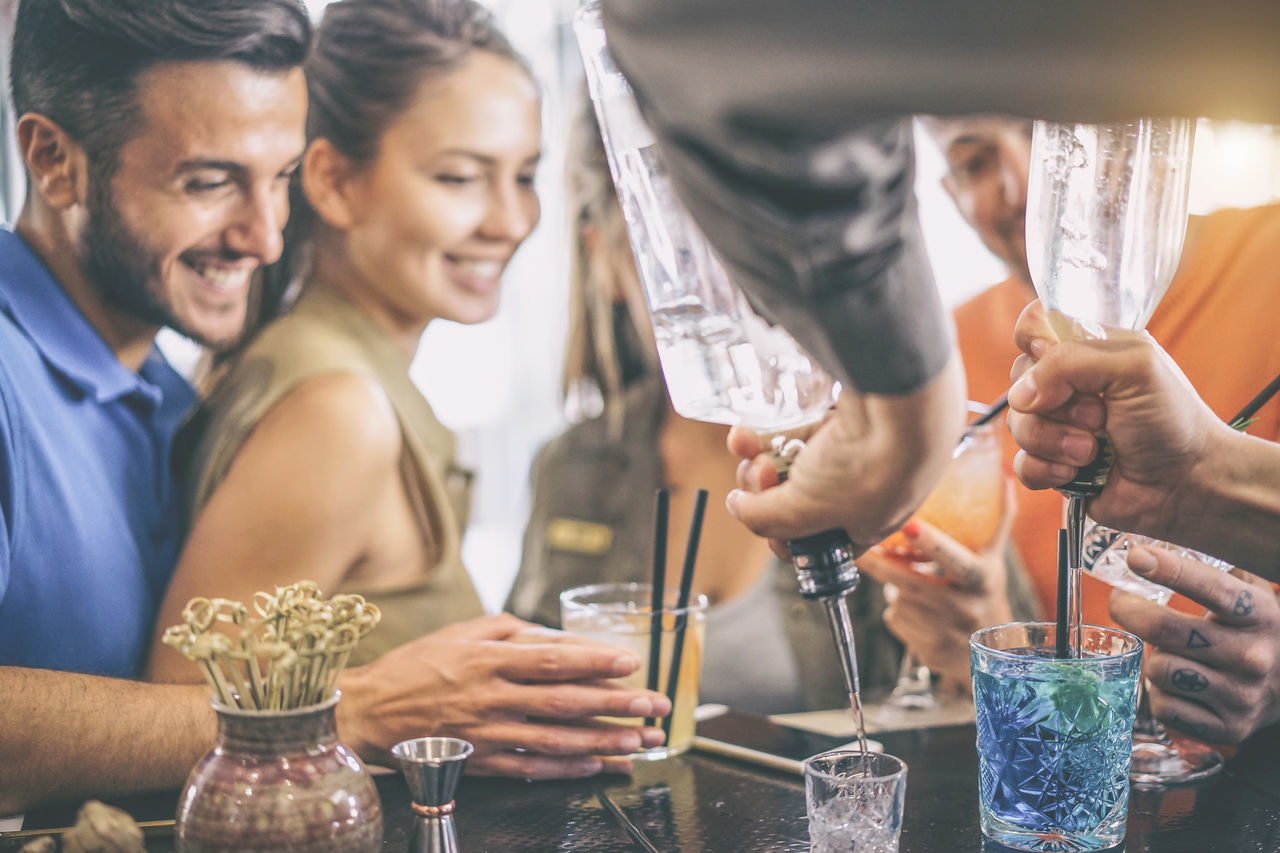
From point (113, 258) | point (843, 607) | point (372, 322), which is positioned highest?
point (113, 258)

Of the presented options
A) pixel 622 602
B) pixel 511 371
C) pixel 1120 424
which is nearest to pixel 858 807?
pixel 1120 424

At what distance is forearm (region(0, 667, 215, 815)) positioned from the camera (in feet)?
3.97

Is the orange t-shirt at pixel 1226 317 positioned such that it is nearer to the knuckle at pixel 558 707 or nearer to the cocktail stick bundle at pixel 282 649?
the knuckle at pixel 558 707

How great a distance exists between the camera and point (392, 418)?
173 centimetres

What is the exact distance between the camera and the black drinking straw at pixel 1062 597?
3.19 feet

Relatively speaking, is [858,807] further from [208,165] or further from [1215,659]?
[208,165]

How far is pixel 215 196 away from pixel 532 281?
13.1ft

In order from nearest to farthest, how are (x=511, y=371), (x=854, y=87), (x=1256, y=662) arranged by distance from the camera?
1. (x=854, y=87)
2. (x=1256, y=662)
3. (x=511, y=371)

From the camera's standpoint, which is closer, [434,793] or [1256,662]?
[434,793]

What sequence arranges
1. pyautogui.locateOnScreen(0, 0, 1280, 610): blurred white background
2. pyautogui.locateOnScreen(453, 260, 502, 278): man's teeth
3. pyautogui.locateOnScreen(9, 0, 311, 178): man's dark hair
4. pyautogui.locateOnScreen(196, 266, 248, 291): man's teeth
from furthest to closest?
1. pyautogui.locateOnScreen(0, 0, 1280, 610): blurred white background
2. pyautogui.locateOnScreen(453, 260, 502, 278): man's teeth
3. pyautogui.locateOnScreen(196, 266, 248, 291): man's teeth
4. pyautogui.locateOnScreen(9, 0, 311, 178): man's dark hair

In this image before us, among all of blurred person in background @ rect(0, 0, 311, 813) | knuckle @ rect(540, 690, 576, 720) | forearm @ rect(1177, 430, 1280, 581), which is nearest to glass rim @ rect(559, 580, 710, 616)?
knuckle @ rect(540, 690, 576, 720)

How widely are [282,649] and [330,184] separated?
1.21m

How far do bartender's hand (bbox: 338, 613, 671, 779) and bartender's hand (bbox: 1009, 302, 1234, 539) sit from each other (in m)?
0.54

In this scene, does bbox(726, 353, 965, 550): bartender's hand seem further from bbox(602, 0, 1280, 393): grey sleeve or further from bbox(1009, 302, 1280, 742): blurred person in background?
bbox(602, 0, 1280, 393): grey sleeve
